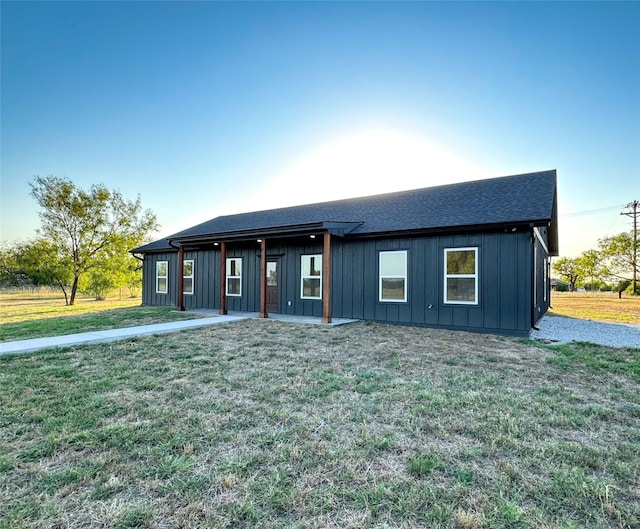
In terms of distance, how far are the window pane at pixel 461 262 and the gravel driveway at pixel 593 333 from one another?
6.56ft

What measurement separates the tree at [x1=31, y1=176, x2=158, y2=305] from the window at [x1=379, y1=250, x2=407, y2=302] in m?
16.9

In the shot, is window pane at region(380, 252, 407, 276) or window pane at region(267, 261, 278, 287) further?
window pane at region(267, 261, 278, 287)

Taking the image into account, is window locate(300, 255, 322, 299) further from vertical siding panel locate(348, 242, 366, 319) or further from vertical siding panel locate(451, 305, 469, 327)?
vertical siding panel locate(451, 305, 469, 327)

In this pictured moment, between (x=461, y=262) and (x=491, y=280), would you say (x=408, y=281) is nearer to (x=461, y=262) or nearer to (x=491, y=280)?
(x=461, y=262)

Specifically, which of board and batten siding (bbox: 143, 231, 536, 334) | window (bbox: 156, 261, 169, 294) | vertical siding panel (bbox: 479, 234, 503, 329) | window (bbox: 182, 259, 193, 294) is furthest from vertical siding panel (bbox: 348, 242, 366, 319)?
window (bbox: 156, 261, 169, 294)

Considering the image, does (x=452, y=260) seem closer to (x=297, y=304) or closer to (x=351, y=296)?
(x=351, y=296)

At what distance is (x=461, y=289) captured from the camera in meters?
7.70

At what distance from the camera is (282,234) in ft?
29.4

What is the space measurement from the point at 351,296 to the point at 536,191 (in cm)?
550

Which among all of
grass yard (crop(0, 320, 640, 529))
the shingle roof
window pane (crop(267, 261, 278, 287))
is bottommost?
grass yard (crop(0, 320, 640, 529))

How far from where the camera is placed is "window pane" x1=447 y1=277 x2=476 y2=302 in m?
7.58

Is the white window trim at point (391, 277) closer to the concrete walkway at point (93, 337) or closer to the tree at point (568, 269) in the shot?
the concrete walkway at point (93, 337)

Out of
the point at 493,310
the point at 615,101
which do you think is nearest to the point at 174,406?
the point at 493,310

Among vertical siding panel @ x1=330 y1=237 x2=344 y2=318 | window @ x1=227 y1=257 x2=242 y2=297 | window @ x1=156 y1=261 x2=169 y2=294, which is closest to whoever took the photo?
vertical siding panel @ x1=330 y1=237 x2=344 y2=318
